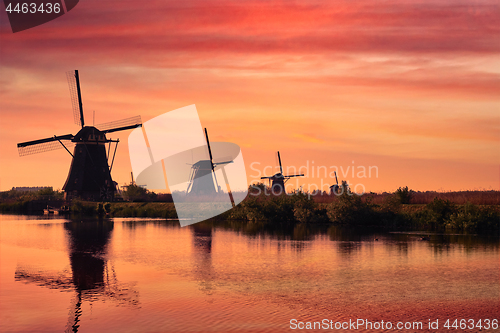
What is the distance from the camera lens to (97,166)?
64.7m

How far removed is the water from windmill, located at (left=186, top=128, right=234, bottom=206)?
128 feet

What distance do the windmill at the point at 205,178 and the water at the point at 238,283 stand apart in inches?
1536

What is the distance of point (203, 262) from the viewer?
2348 centimetres

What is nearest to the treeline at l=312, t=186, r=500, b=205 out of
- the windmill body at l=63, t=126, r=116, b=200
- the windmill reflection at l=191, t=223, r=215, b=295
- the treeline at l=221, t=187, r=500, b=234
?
the treeline at l=221, t=187, r=500, b=234

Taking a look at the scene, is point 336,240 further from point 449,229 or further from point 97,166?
point 97,166

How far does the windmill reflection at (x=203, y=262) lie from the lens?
18062 mm

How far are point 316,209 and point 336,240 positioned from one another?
56.0 feet

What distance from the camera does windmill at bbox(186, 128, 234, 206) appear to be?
234 ft

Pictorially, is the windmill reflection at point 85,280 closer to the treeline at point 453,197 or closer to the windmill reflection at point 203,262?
the windmill reflection at point 203,262

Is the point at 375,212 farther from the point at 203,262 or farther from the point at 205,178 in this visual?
the point at 205,178

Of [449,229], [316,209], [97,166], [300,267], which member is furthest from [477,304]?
[97,166]

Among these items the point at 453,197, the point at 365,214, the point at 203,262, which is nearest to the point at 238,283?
the point at 203,262

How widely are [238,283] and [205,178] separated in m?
54.5

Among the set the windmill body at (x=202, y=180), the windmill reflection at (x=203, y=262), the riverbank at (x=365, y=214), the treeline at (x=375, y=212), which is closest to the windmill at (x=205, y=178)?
the windmill body at (x=202, y=180)
